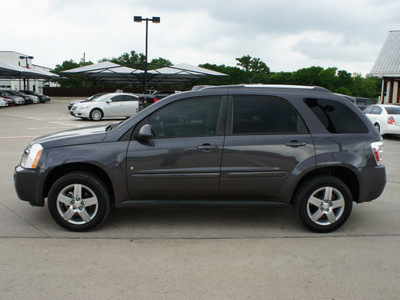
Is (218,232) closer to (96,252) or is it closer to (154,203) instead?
(154,203)

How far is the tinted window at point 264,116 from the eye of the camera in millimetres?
4633

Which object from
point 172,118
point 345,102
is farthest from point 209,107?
point 345,102

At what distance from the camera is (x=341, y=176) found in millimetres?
5008

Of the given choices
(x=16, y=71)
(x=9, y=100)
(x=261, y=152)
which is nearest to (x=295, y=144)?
(x=261, y=152)

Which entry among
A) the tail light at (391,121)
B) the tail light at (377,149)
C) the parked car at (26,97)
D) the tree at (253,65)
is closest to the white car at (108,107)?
the tail light at (391,121)

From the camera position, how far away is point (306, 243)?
4383 millimetres

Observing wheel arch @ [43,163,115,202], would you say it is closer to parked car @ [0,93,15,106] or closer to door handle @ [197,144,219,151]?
door handle @ [197,144,219,151]

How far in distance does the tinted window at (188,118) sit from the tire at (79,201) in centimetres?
90

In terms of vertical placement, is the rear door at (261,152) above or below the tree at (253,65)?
below

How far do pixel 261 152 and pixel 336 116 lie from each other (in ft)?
3.38

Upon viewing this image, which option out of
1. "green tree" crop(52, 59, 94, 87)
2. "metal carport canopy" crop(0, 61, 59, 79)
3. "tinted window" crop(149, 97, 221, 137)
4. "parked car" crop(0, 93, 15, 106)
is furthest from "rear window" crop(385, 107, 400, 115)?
"green tree" crop(52, 59, 94, 87)

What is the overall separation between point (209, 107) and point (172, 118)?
44 centimetres

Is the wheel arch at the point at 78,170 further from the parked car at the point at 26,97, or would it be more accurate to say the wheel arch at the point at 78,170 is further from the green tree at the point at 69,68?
the green tree at the point at 69,68

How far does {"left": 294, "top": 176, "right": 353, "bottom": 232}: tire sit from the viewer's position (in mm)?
4586
